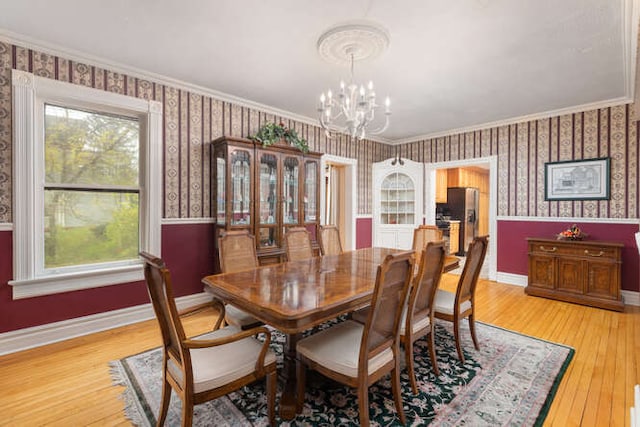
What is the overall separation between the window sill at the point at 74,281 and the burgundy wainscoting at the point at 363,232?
3.65 m

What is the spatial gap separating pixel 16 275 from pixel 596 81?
6.06m

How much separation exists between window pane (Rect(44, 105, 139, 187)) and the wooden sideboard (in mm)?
5226

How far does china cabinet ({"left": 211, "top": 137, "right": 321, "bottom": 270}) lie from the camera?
139 inches

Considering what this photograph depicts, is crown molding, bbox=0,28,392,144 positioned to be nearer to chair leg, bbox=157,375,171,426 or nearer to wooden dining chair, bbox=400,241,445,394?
chair leg, bbox=157,375,171,426

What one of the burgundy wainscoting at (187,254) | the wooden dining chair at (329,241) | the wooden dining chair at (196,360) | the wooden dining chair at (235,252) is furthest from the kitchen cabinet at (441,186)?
the wooden dining chair at (196,360)

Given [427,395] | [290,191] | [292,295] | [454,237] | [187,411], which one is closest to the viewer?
[187,411]

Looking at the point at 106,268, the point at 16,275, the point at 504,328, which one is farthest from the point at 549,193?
the point at 16,275

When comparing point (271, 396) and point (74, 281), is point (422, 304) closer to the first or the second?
point (271, 396)

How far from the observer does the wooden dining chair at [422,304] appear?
1.88 metres

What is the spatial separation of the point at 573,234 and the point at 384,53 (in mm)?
3538

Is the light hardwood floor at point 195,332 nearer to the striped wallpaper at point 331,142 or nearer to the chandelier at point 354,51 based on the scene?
the striped wallpaper at point 331,142

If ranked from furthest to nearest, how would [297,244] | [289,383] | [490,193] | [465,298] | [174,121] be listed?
[490,193] < [174,121] < [297,244] < [465,298] < [289,383]

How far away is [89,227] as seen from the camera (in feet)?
9.99

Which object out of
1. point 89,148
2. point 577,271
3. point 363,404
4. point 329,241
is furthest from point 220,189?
point 577,271
